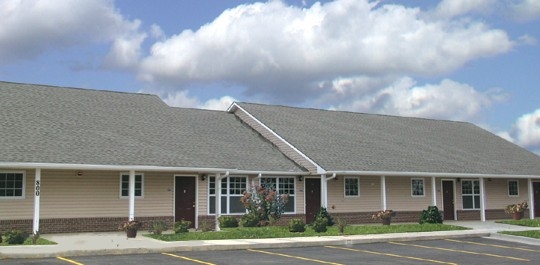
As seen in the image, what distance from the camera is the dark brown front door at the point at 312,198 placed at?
96.7 ft

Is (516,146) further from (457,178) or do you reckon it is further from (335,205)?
(335,205)

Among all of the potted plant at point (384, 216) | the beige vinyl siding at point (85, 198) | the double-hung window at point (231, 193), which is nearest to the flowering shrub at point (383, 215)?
the potted plant at point (384, 216)

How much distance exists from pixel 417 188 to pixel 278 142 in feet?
24.1

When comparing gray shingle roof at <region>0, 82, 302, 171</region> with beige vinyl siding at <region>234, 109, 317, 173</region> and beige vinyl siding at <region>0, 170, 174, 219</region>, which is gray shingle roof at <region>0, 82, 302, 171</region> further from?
beige vinyl siding at <region>0, 170, 174, 219</region>

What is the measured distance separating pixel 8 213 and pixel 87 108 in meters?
6.48

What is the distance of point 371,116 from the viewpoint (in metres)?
39.5

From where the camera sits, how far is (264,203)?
26.3 metres

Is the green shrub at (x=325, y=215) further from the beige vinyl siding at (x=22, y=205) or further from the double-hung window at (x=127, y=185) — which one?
the beige vinyl siding at (x=22, y=205)

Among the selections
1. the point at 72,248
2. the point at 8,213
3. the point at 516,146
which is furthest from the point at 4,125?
the point at 516,146

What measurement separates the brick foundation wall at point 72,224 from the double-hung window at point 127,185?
0.90m

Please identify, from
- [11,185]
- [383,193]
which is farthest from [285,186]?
[11,185]

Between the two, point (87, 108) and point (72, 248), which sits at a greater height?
point (87, 108)

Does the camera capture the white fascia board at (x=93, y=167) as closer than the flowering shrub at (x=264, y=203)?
Yes

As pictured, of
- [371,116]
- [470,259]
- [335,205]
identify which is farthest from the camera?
[371,116]
